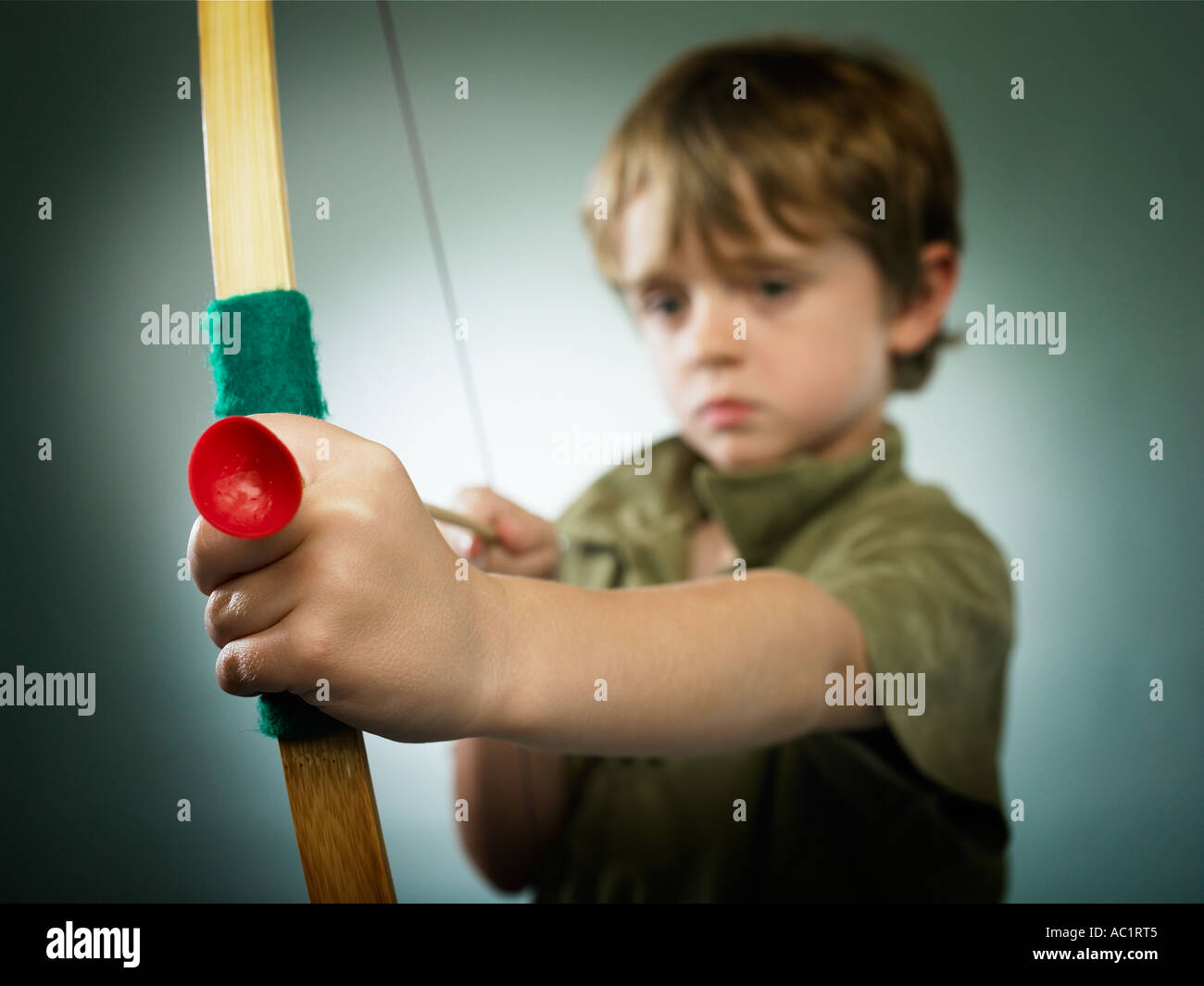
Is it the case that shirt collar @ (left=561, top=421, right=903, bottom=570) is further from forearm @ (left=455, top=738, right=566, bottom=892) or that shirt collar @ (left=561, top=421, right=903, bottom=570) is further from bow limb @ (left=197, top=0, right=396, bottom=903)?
bow limb @ (left=197, top=0, right=396, bottom=903)

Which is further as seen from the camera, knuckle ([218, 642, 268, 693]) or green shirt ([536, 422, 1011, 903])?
green shirt ([536, 422, 1011, 903])

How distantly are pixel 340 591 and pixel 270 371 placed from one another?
10 cm

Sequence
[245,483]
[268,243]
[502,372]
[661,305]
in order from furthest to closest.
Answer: [502,372]
[661,305]
[268,243]
[245,483]

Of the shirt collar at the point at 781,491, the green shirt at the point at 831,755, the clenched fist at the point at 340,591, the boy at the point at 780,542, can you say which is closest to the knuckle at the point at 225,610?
the clenched fist at the point at 340,591

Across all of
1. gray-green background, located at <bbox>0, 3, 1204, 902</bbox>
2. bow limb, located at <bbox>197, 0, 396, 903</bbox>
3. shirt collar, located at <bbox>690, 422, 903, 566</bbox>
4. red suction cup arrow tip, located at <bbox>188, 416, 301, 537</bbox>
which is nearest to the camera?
red suction cup arrow tip, located at <bbox>188, 416, 301, 537</bbox>

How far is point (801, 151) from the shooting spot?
2.43 feet

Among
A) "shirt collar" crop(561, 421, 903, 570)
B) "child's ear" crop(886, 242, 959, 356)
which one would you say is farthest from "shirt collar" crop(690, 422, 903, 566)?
"child's ear" crop(886, 242, 959, 356)

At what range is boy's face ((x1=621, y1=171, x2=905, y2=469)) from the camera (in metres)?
0.71

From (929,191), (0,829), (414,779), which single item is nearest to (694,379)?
(929,191)

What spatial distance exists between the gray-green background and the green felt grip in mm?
436

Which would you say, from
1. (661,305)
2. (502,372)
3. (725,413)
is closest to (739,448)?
(725,413)

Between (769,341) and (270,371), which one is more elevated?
(769,341)

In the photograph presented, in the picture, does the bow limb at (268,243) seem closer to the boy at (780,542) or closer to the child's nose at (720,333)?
the boy at (780,542)

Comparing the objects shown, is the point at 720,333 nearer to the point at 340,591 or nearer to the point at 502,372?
the point at 502,372
